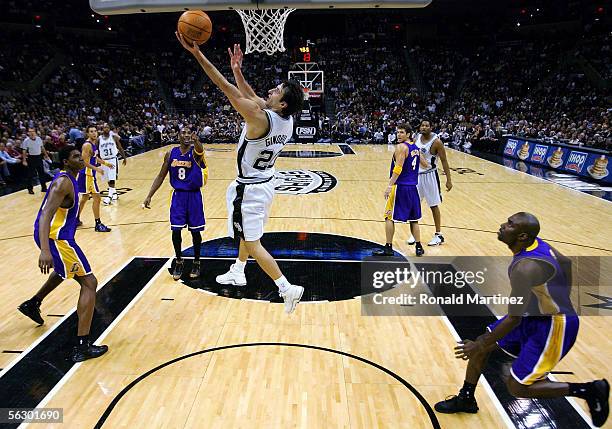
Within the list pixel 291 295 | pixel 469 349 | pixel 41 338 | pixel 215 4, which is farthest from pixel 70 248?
pixel 215 4

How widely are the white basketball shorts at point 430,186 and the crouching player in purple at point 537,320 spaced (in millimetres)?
4107

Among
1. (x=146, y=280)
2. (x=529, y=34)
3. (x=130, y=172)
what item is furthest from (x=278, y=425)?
(x=529, y=34)

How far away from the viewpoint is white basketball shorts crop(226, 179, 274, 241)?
408cm

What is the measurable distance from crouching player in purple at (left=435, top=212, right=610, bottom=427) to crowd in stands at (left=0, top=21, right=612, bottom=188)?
53.7 feet

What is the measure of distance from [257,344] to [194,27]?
2.73 metres

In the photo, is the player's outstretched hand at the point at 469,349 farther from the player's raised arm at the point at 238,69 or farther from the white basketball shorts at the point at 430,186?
the white basketball shorts at the point at 430,186

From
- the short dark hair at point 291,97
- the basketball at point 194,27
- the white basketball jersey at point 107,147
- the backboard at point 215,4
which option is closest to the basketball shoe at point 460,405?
the short dark hair at point 291,97

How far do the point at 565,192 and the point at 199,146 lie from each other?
29.9 ft

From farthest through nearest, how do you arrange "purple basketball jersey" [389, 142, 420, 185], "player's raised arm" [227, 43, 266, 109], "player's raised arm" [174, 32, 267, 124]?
"purple basketball jersey" [389, 142, 420, 185], "player's raised arm" [227, 43, 266, 109], "player's raised arm" [174, 32, 267, 124]

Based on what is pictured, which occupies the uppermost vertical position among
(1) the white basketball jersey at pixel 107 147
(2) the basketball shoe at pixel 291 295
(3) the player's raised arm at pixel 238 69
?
(3) the player's raised arm at pixel 238 69

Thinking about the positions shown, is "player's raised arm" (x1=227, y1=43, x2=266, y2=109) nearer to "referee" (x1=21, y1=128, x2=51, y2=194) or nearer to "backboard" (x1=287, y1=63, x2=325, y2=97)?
"referee" (x1=21, y1=128, x2=51, y2=194)

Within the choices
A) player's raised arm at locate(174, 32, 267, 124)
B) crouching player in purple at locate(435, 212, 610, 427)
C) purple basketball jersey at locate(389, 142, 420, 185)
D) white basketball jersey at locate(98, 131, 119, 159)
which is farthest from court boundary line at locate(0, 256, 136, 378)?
white basketball jersey at locate(98, 131, 119, 159)

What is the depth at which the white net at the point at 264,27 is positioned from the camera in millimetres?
9719

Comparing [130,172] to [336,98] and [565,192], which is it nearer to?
[565,192]
